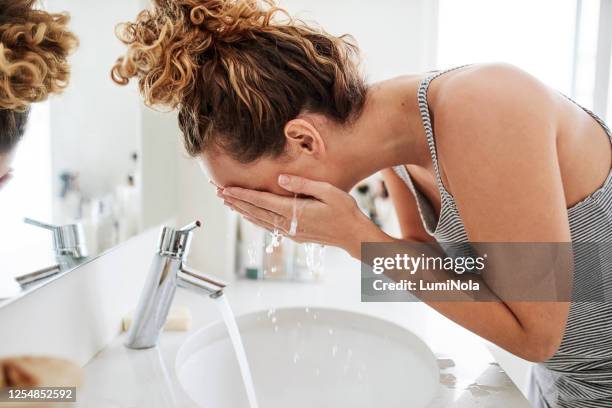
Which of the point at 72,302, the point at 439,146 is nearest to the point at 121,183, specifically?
the point at 72,302

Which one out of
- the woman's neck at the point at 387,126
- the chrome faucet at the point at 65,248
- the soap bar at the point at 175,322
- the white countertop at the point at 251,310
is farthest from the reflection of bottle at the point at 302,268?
the chrome faucet at the point at 65,248

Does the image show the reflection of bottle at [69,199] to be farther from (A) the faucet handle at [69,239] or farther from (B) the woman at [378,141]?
(B) the woman at [378,141]

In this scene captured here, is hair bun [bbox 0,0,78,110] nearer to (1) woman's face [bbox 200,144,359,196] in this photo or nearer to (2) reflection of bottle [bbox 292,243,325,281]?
(1) woman's face [bbox 200,144,359,196]

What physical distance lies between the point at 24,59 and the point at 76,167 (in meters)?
0.24

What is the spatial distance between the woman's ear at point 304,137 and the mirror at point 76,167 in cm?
32

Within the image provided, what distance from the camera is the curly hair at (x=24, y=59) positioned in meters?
0.49

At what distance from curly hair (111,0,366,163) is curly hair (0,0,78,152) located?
0.28 ft

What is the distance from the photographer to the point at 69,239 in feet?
2.19

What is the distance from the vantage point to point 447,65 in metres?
1.67

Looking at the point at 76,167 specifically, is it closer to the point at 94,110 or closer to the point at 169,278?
the point at 94,110

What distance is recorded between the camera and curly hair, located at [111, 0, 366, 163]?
0.65 metres

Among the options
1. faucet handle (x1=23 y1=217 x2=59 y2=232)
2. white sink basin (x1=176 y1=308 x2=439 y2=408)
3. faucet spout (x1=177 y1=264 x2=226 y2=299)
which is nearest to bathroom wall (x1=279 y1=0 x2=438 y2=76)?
white sink basin (x1=176 y1=308 x2=439 y2=408)

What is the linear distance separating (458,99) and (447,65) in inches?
46.3

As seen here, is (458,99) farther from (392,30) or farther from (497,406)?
(392,30)
